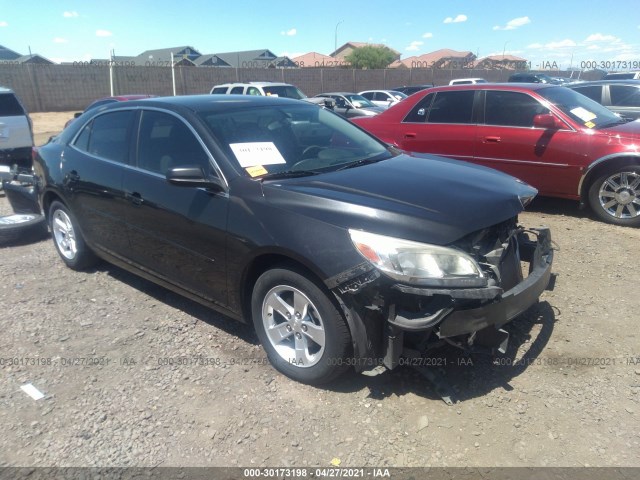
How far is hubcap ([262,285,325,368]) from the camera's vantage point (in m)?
2.88

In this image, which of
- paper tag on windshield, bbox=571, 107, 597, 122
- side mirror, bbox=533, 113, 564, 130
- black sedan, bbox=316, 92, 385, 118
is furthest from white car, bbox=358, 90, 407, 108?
side mirror, bbox=533, 113, 564, 130

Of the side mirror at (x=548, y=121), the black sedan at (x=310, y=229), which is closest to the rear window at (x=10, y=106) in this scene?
the black sedan at (x=310, y=229)

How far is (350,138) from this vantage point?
4070 mm

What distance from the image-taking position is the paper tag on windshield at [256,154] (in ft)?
10.7

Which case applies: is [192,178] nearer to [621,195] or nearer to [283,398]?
[283,398]

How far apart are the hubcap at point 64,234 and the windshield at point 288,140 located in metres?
2.18

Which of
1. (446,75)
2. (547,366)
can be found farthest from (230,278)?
(446,75)

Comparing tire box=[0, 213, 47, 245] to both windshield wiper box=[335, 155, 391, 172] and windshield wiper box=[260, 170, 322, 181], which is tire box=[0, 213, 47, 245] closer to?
windshield wiper box=[260, 170, 322, 181]

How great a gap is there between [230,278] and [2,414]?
1.51 metres

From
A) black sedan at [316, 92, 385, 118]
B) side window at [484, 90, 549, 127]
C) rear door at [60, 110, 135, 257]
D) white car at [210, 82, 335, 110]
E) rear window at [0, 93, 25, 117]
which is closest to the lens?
rear door at [60, 110, 135, 257]

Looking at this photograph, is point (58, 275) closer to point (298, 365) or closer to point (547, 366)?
point (298, 365)

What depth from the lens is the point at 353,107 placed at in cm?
1709

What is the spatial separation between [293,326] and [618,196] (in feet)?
15.4

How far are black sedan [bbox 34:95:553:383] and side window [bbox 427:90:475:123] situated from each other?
302cm
